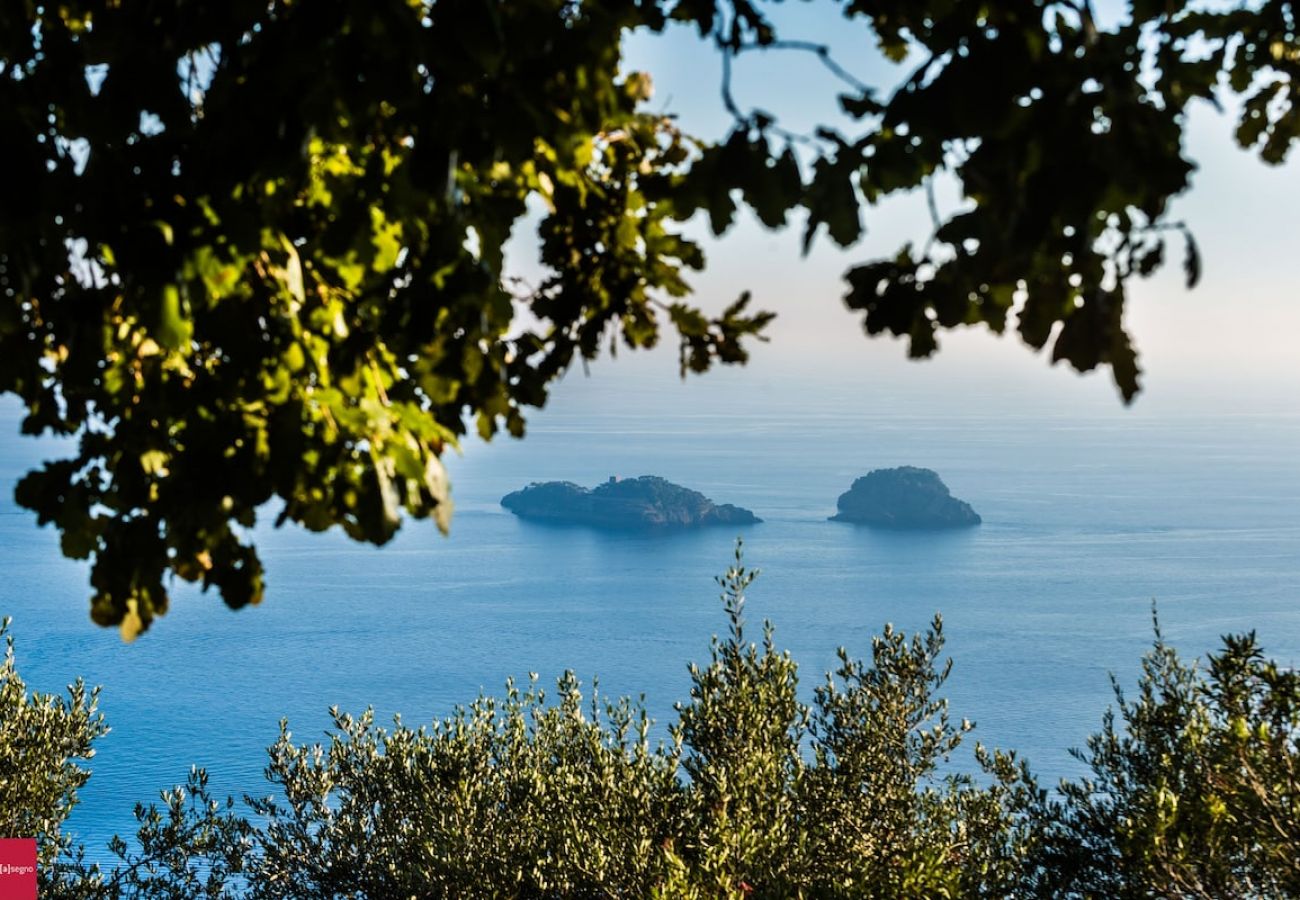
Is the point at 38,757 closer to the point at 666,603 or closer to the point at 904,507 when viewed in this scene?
the point at 666,603

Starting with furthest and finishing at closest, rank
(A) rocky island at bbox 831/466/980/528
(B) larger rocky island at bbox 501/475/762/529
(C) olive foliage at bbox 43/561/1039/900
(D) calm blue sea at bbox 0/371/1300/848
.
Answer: (B) larger rocky island at bbox 501/475/762/529 < (A) rocky island at bbox 831/466/980/528 < (D) calm blue sea at bbox 0/371/1300/848 < (C) olive foliage at bbox 43/561/1039/900

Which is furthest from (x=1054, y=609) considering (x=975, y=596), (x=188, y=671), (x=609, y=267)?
(x=609, y=267)

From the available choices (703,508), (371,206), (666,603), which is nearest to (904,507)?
(703,508)

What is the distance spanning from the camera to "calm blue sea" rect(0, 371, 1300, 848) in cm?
4409

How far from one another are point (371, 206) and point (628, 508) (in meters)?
74.7

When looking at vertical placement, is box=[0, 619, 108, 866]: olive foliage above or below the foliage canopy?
below

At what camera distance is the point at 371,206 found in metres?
2.72

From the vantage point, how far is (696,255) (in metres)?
3.38

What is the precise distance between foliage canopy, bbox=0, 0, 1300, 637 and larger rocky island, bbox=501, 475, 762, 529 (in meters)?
71.4

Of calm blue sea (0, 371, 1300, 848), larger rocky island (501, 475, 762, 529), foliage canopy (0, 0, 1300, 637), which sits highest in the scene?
foliage canopy (0, 0, 1300, 637)

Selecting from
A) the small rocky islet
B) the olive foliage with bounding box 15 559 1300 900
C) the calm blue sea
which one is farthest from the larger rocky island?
the olive foliage with bounding box 15 559 1300 900

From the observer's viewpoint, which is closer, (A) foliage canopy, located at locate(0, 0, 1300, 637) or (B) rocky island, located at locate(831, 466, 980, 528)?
(A) foliage canopy, located at locate(0, 0, 1300, 637)

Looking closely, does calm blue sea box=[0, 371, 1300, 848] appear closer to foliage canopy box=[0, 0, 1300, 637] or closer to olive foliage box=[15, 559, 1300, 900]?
olive foliage box=[15, 559, 1300, 900]

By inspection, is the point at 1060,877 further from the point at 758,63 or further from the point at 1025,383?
the point at 1025,383
